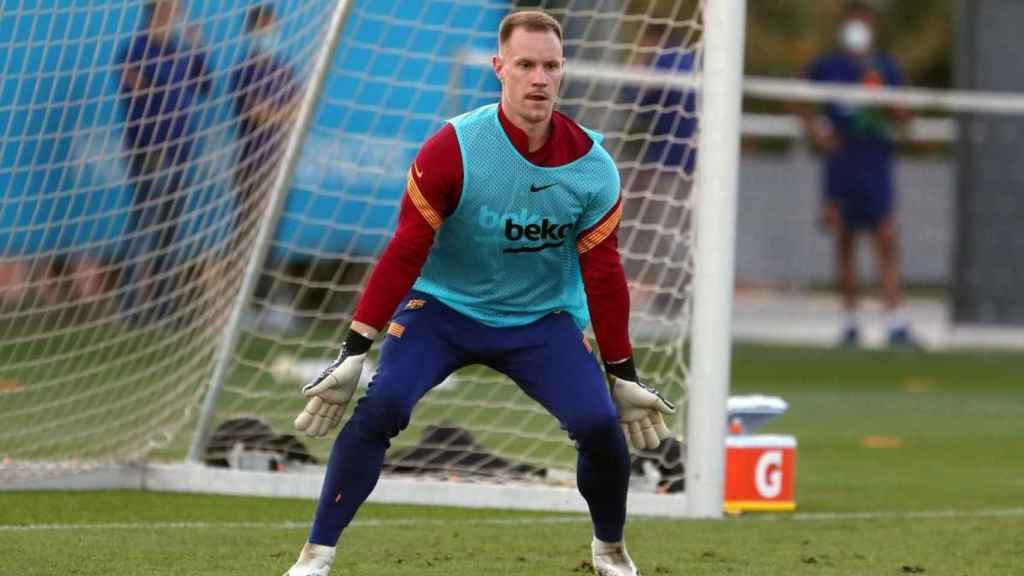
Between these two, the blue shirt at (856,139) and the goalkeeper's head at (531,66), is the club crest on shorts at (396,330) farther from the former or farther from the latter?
the blue shirt at (856,139)

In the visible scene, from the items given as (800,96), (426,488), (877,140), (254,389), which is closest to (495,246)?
(426,488)

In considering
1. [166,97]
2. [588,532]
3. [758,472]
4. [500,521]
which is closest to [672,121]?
[758,472]

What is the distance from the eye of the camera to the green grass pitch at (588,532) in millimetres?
6609

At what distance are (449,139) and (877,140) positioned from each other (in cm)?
1132

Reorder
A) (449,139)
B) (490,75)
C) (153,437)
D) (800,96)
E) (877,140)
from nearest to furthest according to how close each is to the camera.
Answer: (449,139) → (153,437) → (490,75) → (800,96) → (877,140)

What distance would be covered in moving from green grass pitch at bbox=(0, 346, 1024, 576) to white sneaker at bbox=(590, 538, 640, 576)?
24cm

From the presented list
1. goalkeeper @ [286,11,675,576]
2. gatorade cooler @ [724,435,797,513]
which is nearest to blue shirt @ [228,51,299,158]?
gatorade cooler @ [724,435,797,513]

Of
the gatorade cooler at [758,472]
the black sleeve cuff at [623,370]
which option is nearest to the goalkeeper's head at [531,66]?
the black sleeve cuff at [623,370]

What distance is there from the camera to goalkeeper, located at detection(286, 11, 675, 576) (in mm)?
5891

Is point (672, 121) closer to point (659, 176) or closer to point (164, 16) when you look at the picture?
point (659, 176)

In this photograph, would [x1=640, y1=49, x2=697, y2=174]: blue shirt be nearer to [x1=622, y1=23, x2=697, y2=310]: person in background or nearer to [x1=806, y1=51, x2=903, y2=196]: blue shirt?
[x1=622, y1=23, x2=697, y2=310]: person in background

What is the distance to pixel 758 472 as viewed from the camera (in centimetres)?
822

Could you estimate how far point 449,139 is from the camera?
19.6ft

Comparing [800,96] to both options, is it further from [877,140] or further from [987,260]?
[987,260]
